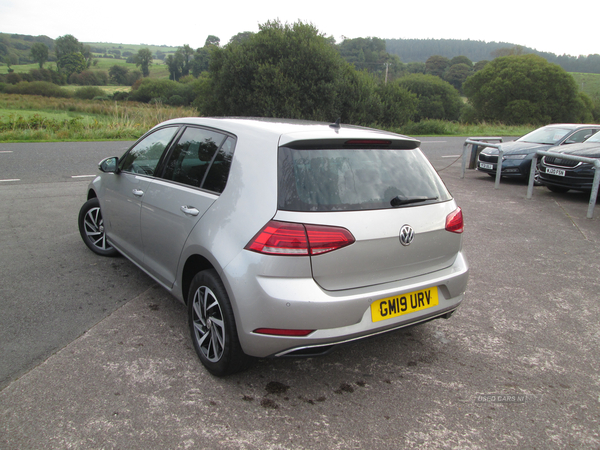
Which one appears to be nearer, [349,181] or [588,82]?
[349,181]

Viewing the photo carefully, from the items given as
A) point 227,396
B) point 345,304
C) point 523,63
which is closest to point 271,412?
point 227,396

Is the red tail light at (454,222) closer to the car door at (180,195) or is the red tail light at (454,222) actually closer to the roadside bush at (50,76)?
the car door at (180,195)

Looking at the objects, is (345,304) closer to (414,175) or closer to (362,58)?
(414,175)

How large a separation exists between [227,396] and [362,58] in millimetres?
114917

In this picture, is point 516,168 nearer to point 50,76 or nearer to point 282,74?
point 282,74

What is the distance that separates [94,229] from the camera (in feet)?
17.0

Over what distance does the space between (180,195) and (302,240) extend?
49.5 inches

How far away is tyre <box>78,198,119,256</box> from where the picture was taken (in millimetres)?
5105

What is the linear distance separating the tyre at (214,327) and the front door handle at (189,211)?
417 mm

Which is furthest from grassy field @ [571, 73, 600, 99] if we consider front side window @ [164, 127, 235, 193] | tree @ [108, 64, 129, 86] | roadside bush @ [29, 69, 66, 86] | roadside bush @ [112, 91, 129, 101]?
front side window @ [164, 127, 235, 193]

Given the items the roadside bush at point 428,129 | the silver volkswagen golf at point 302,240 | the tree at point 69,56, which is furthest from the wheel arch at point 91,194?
the tree at point 69,56

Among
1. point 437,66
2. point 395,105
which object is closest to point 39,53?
point 437,66

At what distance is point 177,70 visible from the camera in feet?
356

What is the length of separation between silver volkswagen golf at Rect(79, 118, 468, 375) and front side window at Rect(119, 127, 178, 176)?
542mm
